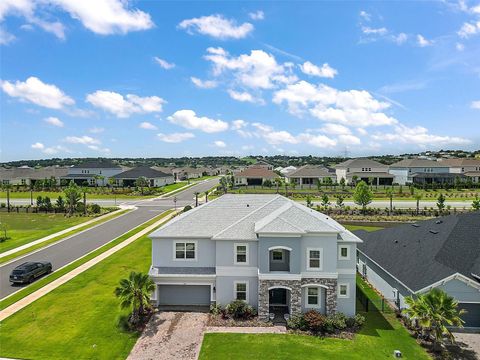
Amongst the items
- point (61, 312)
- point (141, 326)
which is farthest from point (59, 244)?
point (141, 326)

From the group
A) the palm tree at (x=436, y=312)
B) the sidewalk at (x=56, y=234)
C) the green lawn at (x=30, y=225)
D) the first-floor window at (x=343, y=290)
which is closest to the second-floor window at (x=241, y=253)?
the first-floor window at (x=343, y=290)

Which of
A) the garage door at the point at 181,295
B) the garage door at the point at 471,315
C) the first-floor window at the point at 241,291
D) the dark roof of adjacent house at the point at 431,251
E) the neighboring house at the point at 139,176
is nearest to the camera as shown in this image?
the garage door at the point at 471,315

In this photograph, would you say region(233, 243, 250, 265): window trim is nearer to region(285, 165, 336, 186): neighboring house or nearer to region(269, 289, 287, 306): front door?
region(269, 289, 287, 306): front door

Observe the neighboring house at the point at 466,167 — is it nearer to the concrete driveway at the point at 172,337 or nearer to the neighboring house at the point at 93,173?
the concrete driveway at the point at 172,337

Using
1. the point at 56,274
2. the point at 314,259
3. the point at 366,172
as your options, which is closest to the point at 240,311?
the point at 314,259

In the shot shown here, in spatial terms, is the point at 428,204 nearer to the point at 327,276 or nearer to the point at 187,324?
the point at 327,276

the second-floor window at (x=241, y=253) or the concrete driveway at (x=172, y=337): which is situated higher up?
the second-floor window at (x=241, y=253)

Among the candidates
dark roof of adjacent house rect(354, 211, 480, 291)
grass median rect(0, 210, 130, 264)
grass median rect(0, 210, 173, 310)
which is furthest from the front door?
grass median rect(0, 210, 130, 264)
